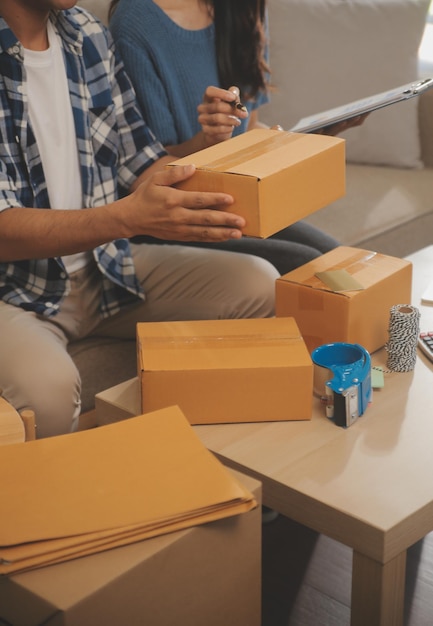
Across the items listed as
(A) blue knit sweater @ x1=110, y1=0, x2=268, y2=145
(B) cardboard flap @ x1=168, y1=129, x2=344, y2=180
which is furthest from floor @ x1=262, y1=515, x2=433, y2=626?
(A) blue knit sweater @ x1=110, y1=0, x2=268, y2=145

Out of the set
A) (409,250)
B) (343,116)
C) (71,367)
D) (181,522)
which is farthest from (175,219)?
(409,250)

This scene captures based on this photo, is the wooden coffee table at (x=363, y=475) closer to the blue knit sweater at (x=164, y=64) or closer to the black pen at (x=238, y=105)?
the black pen at (x=238, y=105)

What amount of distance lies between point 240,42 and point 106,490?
139cm

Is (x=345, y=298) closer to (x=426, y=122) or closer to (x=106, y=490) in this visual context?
(x=106, y=490)

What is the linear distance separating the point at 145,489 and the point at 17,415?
0.30m

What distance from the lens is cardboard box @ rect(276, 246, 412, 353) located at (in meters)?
1.52

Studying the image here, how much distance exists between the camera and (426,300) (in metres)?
1.76

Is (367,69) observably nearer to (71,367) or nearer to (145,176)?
(145,176)

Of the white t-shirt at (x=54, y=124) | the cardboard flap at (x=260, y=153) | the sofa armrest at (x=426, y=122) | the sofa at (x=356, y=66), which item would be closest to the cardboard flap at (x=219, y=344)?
the cardboard flap at (x=260, y=153)

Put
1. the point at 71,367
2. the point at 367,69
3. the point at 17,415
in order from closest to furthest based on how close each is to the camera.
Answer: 1. the point at 17,415
2. the point at 71,367
3. the point at 367,69

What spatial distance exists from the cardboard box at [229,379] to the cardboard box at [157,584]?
259 millimetres

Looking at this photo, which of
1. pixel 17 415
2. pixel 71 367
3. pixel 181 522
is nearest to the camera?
pixel 181 522

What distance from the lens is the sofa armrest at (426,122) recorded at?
277 centimetres

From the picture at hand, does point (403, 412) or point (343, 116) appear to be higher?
point (343, 116)
